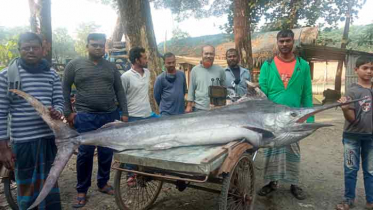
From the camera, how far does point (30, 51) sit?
2461 millimetres

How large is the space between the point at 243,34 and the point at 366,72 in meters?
4.73

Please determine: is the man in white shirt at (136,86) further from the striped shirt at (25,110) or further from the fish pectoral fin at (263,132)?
the fish pectoral fin at (263,132)

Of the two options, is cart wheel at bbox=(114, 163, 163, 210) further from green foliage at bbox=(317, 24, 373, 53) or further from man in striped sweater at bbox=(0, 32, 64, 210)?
green foliage at bbox=(317, 24, 373, 53)

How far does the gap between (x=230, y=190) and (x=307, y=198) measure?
160 centimetres

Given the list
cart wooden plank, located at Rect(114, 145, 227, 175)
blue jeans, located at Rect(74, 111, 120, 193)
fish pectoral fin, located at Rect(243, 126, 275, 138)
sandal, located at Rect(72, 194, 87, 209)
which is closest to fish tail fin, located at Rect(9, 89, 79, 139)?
cart wooden plank, located at Rect(114, 145, 227, 175)

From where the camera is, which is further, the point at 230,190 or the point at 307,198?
the point at 307,198

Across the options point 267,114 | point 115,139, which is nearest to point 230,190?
point 267,114

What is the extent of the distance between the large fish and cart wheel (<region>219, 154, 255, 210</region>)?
219mm

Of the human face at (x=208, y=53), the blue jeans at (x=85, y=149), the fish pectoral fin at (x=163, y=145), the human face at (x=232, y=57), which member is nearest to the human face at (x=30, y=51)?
the blue jeans at (x=85, y=149)

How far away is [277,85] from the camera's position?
3.48 metres

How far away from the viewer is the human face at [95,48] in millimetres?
3299

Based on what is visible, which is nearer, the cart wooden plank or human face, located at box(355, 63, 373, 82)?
the cart wooden plank

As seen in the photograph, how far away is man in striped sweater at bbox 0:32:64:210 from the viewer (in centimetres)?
241

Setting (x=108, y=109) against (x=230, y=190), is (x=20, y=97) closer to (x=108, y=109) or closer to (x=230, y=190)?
(x=108, y=109)
